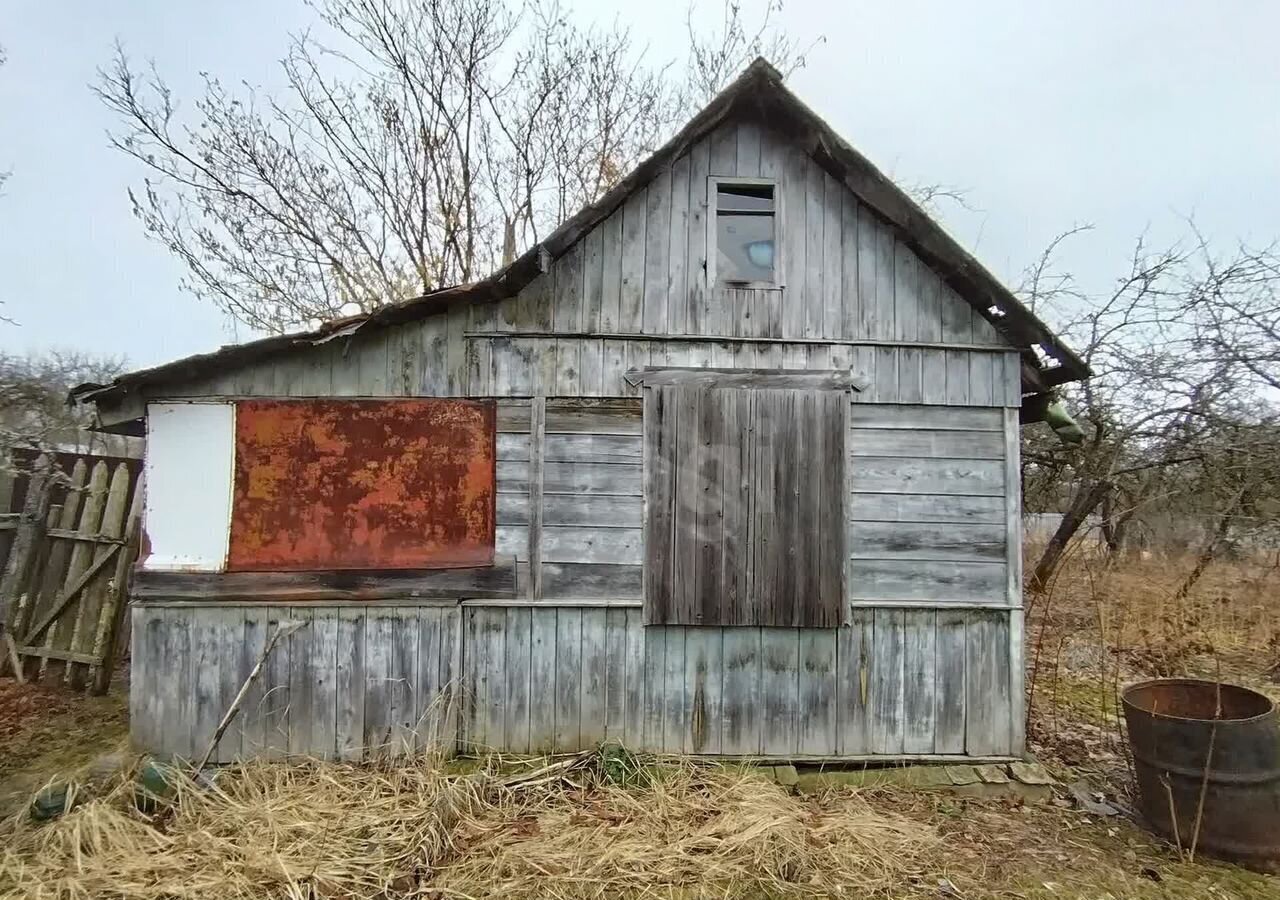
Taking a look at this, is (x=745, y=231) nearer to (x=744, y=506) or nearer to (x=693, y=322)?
(x=693, y=322)

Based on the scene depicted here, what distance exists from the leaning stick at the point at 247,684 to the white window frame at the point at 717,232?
4.46 metres

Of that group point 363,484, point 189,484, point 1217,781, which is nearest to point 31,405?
point 189,484

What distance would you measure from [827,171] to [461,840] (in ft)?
19.3

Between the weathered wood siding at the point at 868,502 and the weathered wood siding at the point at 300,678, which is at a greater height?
the weathered wood siding at the point at 868,502

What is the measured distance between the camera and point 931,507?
17.9ft

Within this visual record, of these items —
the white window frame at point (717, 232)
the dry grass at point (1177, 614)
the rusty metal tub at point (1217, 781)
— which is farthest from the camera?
the dry grass at point (1177, 614)

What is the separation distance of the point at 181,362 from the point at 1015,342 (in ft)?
22.4

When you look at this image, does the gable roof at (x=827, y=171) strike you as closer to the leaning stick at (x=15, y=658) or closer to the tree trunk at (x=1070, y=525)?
the leaning stick at (x=15, y=658)

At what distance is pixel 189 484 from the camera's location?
5211 mm

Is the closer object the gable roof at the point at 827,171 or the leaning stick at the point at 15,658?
the gable roof at the point at 827,171

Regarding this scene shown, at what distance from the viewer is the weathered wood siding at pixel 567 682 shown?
5.14 metres

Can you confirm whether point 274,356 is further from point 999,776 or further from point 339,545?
point 999,776

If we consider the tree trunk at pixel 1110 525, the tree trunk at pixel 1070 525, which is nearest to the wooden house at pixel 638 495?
the tree trunk at pixel 1070 525

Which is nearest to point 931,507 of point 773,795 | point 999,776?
point 999,776
